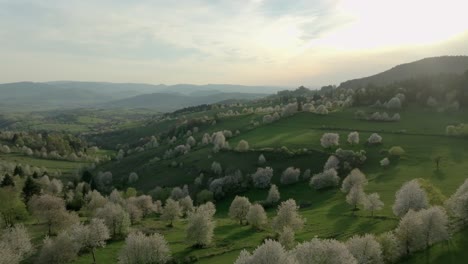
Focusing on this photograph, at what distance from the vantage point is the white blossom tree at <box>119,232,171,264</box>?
74562mm

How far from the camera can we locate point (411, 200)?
82000mm

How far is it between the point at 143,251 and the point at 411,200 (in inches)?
2178

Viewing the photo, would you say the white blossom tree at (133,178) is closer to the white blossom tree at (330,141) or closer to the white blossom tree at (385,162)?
the white blossom tree at (330,141)

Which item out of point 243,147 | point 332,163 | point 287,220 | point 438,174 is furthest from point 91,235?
point 243,147

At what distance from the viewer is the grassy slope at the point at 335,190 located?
3376 inches

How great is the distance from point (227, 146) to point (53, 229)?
111m

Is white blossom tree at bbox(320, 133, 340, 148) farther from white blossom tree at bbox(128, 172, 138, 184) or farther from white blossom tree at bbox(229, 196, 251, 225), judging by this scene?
white blossom tree at bbox(128, 172, 138, 184)

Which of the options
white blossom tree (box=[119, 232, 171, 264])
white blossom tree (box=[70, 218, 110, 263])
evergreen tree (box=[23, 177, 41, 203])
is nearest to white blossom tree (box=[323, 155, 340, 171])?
white blossom tree (box=[119, 232, 171, 264])

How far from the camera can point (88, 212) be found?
116 m

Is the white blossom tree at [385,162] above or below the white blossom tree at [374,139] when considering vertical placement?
below

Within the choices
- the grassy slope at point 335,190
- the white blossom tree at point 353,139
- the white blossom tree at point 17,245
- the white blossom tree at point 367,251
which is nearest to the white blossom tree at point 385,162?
the grassy slope at point 335,190

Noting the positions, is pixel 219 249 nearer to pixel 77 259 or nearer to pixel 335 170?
pixel 77 259

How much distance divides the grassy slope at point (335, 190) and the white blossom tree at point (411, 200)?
12.7ft

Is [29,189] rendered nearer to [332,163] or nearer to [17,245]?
[17,245]
